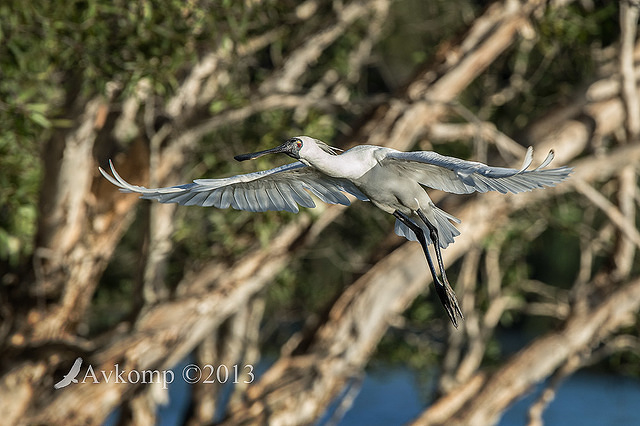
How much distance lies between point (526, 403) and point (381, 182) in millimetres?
12806

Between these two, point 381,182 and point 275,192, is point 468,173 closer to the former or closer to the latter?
point 381,182

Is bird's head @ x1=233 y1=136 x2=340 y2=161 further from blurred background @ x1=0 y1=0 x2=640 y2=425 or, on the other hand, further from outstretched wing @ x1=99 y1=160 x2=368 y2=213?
blurred background @ x1=0 y1=0 x2=640 y2=425

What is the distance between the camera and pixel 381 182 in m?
2.12

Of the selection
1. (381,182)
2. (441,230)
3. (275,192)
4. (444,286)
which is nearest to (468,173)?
(381,182)

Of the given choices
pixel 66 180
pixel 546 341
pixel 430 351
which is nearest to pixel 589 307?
pixel 546 341

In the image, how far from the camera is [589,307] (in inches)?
240

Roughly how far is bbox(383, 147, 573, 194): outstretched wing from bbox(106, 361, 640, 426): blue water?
37.5 ft

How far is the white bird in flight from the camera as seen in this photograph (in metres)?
2.00

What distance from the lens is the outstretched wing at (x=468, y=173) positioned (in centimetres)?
194

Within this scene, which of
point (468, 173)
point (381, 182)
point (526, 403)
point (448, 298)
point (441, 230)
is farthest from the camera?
point (526, 403)

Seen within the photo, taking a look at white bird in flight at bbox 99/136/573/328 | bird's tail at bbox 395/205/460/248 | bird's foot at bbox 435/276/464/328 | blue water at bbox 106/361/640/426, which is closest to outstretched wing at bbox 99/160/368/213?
white bird in flight at bbox 99/136/573/328

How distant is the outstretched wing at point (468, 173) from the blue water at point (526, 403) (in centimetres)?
1143

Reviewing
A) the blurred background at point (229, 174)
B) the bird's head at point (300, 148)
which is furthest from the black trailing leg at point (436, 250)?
the blurred background at point (229, 174)

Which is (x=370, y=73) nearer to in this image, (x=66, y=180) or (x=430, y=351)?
(x=430, y=351)
